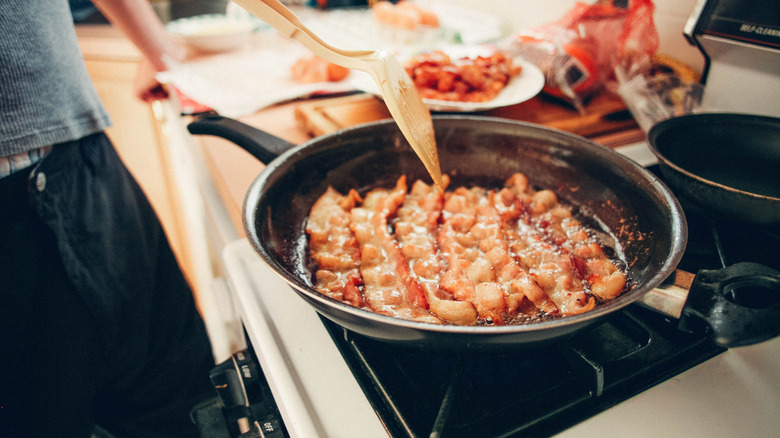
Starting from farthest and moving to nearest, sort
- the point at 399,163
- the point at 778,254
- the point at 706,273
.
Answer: the point at 399,163, the point at 778,254, the point at 706,273

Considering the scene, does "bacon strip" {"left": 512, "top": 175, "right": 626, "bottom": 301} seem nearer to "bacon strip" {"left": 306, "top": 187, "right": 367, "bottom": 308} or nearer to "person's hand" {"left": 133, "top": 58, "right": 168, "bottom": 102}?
"bacon strip" {"left": 306, "top": 187, "right": 367, "bottom": 308}

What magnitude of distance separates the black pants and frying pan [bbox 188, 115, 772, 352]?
0.39 meters

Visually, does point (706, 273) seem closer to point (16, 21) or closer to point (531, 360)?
point (531, 360)

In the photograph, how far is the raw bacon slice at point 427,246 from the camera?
54 cm

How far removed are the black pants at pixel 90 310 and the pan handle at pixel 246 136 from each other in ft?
1.26

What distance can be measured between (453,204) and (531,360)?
337 millimetres

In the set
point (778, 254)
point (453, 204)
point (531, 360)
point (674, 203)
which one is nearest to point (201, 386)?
point (453, 204)

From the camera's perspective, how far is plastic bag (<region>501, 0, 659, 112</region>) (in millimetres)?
1129

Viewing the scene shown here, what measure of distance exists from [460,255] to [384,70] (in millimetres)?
311

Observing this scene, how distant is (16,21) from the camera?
2.43ft

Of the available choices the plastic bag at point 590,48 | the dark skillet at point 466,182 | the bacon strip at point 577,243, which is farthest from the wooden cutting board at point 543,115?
the bacon strip at point 577,243

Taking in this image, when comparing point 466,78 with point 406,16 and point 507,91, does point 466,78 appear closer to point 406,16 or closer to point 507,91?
point 507,91

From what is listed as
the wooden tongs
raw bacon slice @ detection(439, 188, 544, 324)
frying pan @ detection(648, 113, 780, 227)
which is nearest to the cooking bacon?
raw bacon slice @ detection(439, 188, 544, 324)

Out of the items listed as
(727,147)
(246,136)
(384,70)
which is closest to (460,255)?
(384,70)
